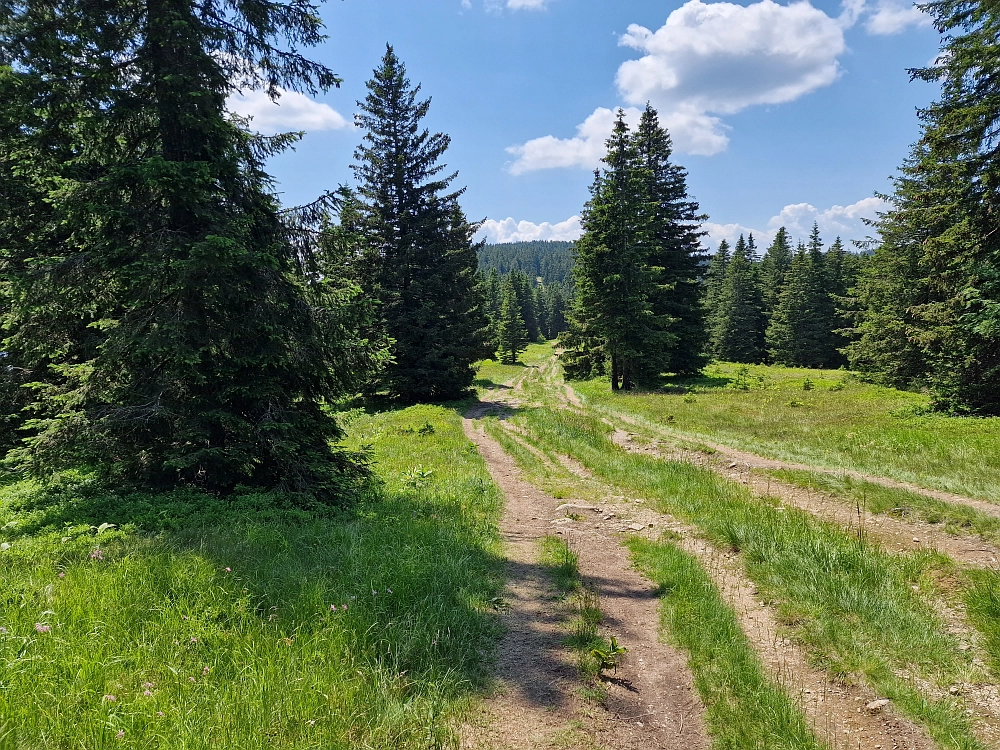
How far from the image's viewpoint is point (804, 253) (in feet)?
201

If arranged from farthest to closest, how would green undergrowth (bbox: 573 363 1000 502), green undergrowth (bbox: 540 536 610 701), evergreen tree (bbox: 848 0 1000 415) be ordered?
evergreen tree (bbox: 848 0 1000 415)
green undergrowth (bbox: 573 363 1000 502)
green undergrowth (bbox: 540 536 610 701)

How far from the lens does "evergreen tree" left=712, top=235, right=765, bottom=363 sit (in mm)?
59562

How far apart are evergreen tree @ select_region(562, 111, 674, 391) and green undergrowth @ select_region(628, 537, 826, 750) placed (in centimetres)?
2333

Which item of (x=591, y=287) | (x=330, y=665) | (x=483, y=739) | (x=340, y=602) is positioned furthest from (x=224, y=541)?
(x=591, y=287)

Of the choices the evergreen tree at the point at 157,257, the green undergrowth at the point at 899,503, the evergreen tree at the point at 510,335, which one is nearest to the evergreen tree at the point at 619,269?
the green undergrowth at the point at 899,503

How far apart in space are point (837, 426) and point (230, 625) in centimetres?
2012

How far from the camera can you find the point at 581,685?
4.33 metres

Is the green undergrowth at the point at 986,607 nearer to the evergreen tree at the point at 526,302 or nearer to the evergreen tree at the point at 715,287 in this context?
the evergreen tree at the point at 715,287

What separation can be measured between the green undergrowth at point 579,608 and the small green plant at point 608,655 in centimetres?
1

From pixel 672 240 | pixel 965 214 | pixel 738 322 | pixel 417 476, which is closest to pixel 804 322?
pixel 738 322

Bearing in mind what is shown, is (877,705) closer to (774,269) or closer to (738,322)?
(738,322)

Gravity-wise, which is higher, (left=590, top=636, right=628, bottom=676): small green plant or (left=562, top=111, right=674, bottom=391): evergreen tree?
(left=562, top=111, right=674, bottom=391): evergreen tree

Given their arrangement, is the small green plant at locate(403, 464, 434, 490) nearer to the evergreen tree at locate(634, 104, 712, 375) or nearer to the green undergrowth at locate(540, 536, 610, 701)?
the green undergrowth at locate(540, 536, 610, 701)

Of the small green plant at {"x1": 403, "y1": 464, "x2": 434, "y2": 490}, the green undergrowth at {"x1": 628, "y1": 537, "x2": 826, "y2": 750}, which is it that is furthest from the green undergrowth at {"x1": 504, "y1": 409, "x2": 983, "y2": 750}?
the small green plant at {"x1": 403, "y1": 464, "x2": 434, "y2": 490}
